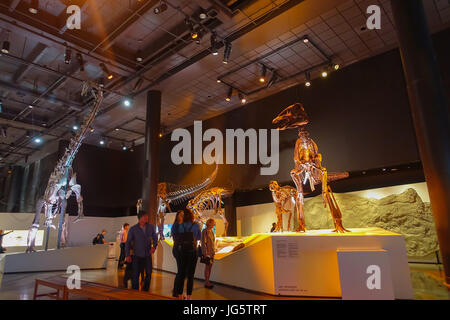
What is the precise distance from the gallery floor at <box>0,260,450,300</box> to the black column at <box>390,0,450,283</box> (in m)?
0.47

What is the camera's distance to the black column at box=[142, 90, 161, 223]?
332 inches

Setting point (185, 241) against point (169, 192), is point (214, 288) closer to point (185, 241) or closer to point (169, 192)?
point (185, 241)

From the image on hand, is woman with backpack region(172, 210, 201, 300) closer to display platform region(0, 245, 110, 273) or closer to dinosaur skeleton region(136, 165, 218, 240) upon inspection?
dinosaur skeleton region(136, 165, 218, 240)

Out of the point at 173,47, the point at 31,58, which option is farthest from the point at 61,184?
the point at 173,47

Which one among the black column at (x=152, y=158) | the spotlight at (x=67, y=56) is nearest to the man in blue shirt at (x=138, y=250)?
the black column at (x=152, y=158)

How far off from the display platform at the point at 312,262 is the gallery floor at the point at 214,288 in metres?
0.25

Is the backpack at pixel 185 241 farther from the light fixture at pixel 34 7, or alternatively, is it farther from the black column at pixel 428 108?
the light fixture at pixel 34 7

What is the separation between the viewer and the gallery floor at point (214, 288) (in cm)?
401

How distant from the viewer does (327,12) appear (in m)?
6.57

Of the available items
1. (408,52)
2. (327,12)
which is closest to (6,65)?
(327,12)

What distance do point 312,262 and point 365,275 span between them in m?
0.70

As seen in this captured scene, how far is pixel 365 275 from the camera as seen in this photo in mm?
3504

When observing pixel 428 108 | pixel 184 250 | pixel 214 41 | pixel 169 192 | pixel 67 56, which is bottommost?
pixel 184 250

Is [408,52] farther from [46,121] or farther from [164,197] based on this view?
[46,121]
